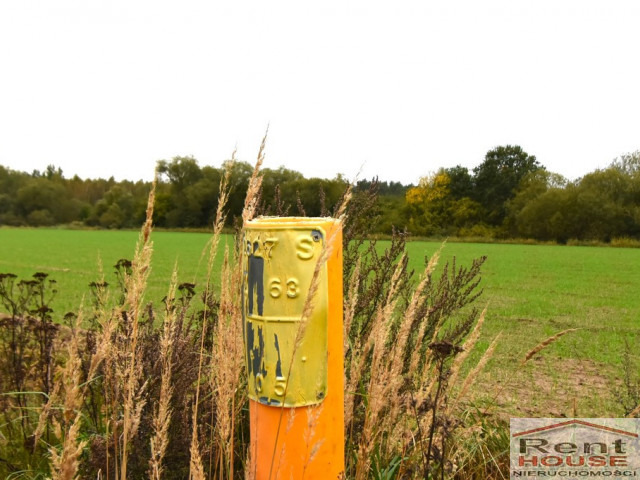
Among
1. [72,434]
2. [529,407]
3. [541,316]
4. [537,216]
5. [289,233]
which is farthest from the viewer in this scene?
[537,216]

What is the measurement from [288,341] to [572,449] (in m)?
1.76

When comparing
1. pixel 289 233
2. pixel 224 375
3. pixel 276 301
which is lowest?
pixel 224 375

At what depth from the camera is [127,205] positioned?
237 feet

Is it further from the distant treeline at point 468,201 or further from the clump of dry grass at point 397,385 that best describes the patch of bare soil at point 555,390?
the distant treeline at point 468,201

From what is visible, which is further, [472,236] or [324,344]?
[472,236]

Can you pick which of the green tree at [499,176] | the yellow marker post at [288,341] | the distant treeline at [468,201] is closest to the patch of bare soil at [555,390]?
the yellow marker post at [288,341]

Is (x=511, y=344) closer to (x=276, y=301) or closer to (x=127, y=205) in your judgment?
(x=276, y=301)

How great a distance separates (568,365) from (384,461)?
523cm

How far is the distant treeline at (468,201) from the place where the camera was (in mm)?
43938

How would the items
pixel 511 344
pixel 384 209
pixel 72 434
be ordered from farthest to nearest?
pixel 511 344
pixel 384 209
pixel 72 434

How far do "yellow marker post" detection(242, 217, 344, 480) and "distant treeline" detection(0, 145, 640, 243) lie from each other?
88.4 ft

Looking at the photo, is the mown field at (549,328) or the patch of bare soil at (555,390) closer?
the patch of bare soil at (555,390)

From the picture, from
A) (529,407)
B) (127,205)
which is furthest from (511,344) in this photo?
(127,205)

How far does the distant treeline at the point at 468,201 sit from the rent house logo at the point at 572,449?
2626 cm
